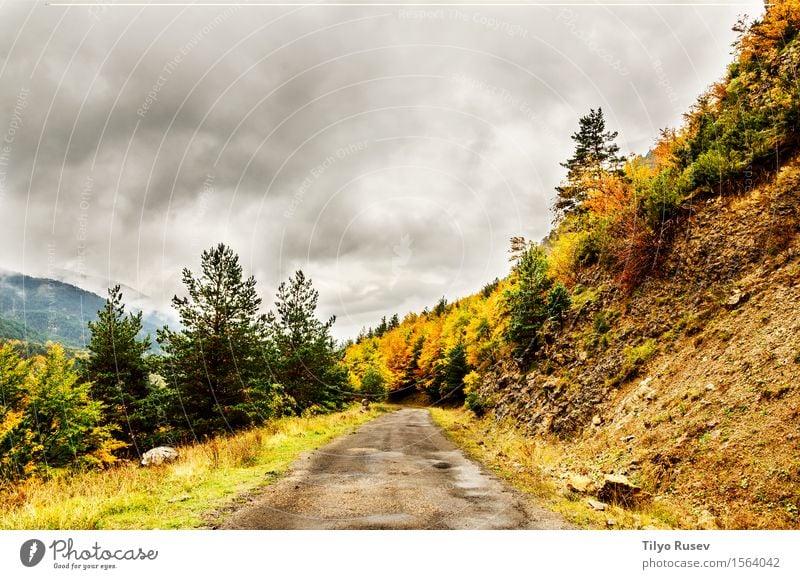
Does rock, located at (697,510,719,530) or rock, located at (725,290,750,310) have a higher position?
rock, located at (725,290,750,310)

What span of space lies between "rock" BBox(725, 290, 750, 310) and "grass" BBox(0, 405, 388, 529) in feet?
43.4

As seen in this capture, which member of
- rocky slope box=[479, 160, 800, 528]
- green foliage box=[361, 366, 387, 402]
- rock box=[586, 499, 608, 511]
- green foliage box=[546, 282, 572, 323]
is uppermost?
green foliage box=[546, 282, 572, 323]

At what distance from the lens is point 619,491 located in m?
8.18

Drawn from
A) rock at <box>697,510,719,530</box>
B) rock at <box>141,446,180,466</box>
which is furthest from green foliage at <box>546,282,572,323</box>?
rock at <box>141,446,180,466</box>

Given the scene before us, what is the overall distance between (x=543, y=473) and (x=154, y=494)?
10129mm

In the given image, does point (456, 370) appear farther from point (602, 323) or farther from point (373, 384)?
point (602, 323)

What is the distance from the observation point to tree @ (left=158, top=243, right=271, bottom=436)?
29.5m

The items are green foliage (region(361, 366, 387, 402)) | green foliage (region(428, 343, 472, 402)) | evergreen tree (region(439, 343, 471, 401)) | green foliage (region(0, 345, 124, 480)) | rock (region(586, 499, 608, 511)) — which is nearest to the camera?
rock (region(586, 499, 608, 511))

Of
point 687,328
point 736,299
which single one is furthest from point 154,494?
point 736,299

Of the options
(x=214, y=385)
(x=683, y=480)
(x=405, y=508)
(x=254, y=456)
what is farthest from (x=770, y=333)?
(x=214, y=385)

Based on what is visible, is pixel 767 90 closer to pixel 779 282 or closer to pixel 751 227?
pixel 751 227

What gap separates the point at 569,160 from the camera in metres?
42.2

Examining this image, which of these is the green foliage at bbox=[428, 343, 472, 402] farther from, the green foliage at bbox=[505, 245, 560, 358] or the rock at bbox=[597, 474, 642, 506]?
the rock at bbox=[597, 474, 642, 506]

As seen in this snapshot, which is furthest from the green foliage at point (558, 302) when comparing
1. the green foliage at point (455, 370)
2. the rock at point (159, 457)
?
the green foliage at point (455, 370)
